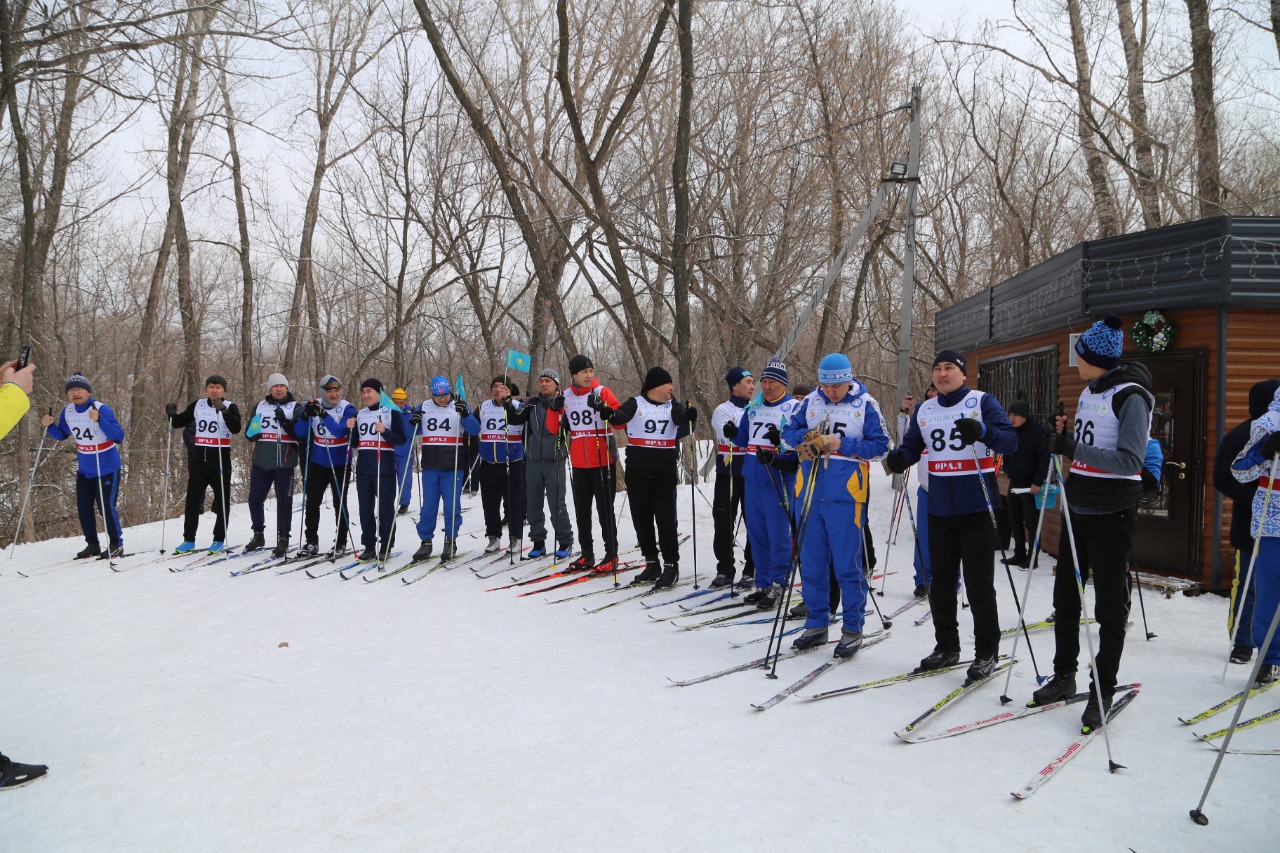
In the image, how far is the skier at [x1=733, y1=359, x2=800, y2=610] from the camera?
20.9 ft

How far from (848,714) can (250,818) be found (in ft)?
9.13

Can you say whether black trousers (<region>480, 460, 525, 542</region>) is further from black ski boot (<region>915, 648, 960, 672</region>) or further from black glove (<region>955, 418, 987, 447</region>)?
black glove (<region>955, 418, 987, 447</region>)

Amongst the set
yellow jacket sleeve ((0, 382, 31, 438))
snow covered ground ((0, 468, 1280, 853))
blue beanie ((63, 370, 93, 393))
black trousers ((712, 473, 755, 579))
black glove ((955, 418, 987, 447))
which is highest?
blue beanie ((63, 370, 93, 393))

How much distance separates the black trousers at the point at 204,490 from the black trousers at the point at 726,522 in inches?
228

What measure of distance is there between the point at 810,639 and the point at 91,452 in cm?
814

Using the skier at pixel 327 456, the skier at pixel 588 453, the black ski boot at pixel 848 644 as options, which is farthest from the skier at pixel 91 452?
the black ski boot at pixel 848 644

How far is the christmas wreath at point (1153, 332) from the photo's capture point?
7215 mm

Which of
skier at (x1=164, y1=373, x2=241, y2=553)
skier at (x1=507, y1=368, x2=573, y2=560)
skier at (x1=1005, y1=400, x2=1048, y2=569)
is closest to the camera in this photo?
skier at (x1=1005, y1=400, x2=1048, y2=569)

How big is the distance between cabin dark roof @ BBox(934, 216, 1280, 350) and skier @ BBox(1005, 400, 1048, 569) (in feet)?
3.97

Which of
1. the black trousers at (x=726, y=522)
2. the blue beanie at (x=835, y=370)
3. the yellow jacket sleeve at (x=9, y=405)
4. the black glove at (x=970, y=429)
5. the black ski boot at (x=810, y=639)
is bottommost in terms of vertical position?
the black ski boot at (x=810, y=639)

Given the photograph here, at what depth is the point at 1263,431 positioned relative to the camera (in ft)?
14.9

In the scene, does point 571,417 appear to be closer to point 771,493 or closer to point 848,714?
point 771,493

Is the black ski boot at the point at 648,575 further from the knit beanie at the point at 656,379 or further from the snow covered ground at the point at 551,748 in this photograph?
the knit beanie at the point at 656,379

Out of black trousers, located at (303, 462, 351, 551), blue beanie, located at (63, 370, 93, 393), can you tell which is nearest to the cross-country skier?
black trousers, located at (303, 462, 351, 551)
